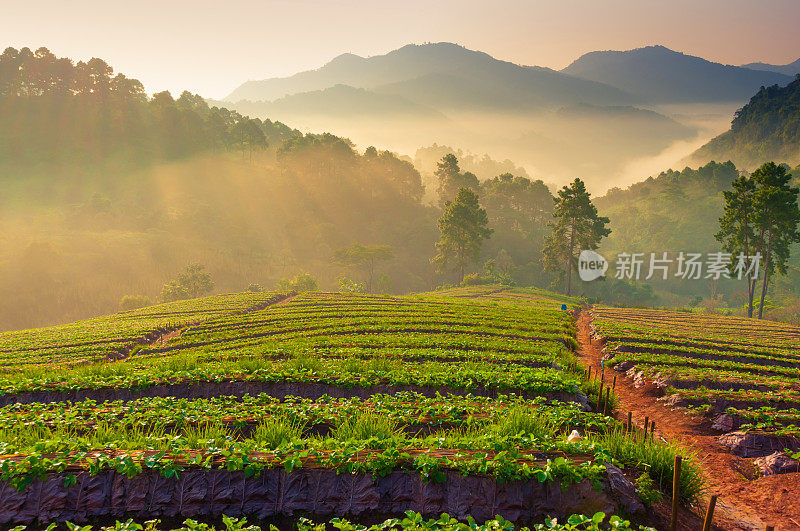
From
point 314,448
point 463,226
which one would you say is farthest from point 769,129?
point 314,448

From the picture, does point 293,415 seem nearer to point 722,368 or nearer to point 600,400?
point 600,400

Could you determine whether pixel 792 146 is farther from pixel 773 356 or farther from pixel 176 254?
pixel 176 254

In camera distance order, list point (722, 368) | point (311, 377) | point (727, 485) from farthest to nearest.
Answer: point (722, 368) → point (311, 377) → point (727, 485)

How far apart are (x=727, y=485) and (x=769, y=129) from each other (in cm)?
22973

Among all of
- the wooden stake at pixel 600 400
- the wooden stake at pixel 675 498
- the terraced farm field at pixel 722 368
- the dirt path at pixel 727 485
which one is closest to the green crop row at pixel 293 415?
the dirt path at pixel 727 485

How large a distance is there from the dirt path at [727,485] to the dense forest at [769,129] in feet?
658

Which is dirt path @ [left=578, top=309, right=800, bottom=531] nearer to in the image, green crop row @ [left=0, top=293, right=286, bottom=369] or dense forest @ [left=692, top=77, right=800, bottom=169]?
green crop row @ [left=0, top=293, right=286, bottom=369]

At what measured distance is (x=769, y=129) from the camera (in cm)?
17200

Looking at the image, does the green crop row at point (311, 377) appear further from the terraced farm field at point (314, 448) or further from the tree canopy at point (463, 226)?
the tree canopy at point (463, 226)

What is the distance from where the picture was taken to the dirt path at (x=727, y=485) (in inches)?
352

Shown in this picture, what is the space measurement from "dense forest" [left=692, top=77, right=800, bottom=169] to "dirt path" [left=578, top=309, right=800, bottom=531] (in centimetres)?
20045

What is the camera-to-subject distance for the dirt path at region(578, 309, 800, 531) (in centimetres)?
895

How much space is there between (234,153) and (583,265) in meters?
144

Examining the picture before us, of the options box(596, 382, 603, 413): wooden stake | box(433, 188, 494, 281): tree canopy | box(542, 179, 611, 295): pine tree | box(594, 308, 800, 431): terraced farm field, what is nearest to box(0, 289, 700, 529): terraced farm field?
box(596, 382, 603, 413): wooden stake
